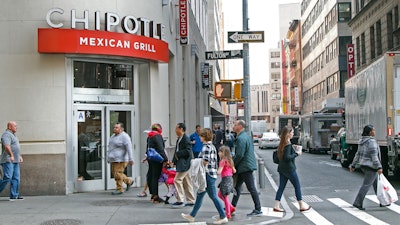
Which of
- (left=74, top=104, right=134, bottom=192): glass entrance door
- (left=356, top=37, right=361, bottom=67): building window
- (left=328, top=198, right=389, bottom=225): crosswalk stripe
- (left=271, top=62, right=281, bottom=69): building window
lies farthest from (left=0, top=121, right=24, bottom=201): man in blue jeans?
(left=271, top=62, right=281, bottom=69): building window

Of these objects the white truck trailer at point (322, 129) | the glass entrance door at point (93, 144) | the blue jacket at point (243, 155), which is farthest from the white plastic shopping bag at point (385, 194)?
the white truck trailer at point (322, 129)

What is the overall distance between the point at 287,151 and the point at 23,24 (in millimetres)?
7129

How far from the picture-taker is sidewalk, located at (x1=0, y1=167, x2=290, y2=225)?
9453 millimetres

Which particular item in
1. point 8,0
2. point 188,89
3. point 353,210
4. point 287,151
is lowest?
point 353,210

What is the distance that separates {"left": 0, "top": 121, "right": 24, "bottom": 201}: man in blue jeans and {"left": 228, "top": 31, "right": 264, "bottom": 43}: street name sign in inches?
222

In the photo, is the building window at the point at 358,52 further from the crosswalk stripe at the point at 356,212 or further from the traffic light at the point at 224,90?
the crosswalk stripe at the point at 356,212

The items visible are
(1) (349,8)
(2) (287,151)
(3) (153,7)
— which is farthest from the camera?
(1) (349,8)

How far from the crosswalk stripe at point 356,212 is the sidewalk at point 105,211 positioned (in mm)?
1323

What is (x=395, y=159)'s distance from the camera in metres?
14.2

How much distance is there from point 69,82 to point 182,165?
14.0ft

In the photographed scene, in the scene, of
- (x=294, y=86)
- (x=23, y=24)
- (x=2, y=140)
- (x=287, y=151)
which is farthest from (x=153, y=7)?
(x=294, y=86)

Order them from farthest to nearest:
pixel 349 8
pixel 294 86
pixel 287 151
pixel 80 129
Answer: pixel 294 86 < pixel 349 8 < pixel 80 129 < pixel 287 151

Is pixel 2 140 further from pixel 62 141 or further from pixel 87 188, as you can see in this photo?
pixel 87 188

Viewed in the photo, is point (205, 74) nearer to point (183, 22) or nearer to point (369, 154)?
point (183, 22)
